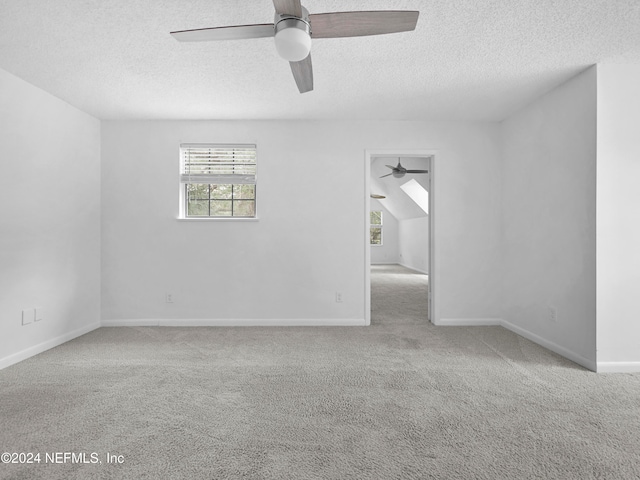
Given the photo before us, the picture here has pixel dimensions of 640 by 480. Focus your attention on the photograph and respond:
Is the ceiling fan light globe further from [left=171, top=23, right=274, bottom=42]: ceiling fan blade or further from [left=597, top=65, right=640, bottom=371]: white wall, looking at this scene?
[left=597, top=65, right=640, bottom=371]: white wall

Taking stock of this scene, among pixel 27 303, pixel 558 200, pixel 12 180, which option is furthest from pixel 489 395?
pixel 12 180

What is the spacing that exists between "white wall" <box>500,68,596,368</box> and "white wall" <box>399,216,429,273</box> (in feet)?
17.8

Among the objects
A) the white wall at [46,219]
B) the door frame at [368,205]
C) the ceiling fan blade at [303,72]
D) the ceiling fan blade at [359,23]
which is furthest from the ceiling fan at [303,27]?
the door frame at [368,205]

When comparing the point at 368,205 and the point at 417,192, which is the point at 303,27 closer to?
the point at 368,205

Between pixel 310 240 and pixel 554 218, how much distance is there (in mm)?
2398

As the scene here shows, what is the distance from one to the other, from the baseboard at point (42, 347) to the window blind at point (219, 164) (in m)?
1.92

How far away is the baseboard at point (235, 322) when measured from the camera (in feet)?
12.9

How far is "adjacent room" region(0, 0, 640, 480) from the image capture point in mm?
1751

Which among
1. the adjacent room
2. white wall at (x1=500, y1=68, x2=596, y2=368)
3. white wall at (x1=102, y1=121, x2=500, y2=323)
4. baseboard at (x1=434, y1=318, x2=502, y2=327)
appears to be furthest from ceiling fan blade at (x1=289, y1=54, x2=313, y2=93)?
baseboard at (x1=434, y1=318, x2=502, y2=327)

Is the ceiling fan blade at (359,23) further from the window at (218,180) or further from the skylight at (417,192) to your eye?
the skylight at (417,192)

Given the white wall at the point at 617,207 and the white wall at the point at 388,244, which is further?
the white wall at the point at 388,244

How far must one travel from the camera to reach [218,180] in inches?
161

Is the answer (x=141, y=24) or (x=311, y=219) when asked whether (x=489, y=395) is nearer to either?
(x=311, y=219)

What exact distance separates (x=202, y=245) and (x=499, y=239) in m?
3.45
